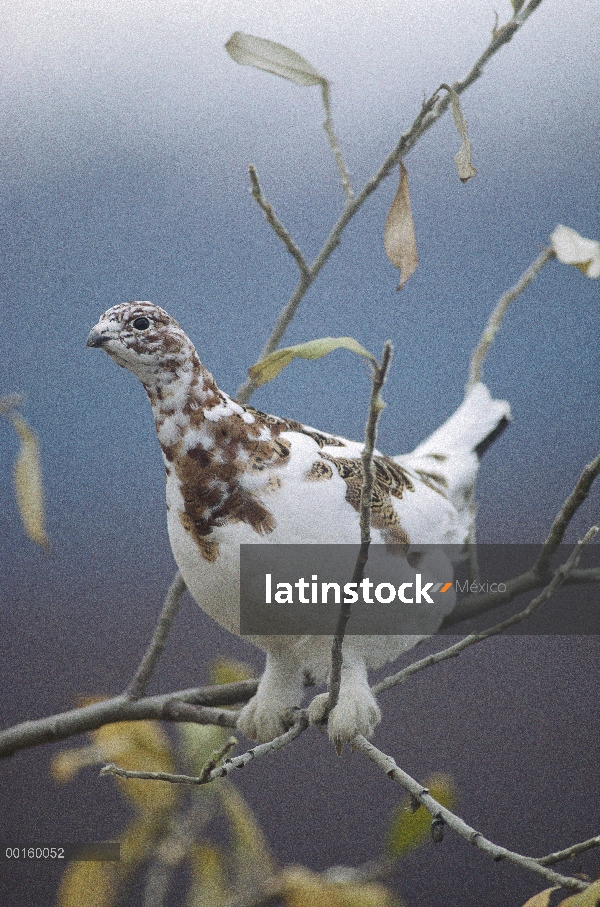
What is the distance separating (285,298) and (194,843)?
487 mm

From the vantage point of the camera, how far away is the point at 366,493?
43cm

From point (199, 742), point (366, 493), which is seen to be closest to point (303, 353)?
point (366, 493)

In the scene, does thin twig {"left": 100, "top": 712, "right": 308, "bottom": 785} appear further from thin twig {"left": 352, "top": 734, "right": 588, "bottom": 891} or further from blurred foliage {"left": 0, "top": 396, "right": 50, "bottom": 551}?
blurred foliage {"left": 0, "top": 396, "right": 50, "bottom": 551}

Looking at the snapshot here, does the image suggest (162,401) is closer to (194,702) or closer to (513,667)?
(194,702)

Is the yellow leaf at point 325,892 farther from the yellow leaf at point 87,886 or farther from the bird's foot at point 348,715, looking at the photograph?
the bird's foot at point 348,715

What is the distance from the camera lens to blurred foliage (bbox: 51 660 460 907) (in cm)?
75

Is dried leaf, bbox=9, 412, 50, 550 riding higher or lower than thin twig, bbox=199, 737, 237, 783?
higher

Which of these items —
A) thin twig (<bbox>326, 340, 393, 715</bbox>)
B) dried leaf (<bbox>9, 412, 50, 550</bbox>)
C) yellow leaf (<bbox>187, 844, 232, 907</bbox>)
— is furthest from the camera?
yellow leaf (<bbox>187, 844, 232, 907</bbox>)

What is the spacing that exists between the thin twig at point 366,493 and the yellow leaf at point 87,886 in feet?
1.09

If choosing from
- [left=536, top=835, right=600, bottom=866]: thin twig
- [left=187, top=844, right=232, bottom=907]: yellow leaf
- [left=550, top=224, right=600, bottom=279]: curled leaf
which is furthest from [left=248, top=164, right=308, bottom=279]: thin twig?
[left=187, top=844, right=232, bottom=907]: yellow leaf

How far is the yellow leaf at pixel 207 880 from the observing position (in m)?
0.75

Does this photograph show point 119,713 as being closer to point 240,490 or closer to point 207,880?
point 207,880

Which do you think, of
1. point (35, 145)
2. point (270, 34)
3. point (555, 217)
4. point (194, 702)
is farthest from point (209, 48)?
point (194, 702)

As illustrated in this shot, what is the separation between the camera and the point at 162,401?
537mm
